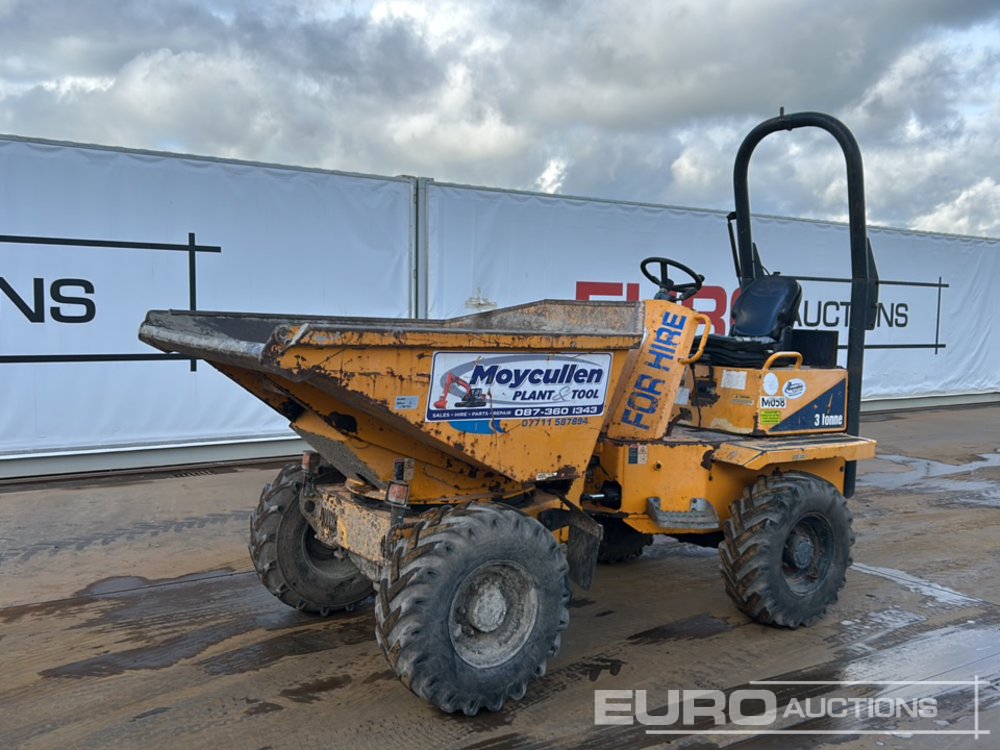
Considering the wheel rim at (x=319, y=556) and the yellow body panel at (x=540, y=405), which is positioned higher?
the yellow body panel at (x=540, y=405)

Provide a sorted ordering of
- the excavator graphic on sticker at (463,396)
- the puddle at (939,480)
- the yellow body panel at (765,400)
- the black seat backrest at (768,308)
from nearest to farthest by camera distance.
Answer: the excavator graphic on sticker at (463,396) < the yellow body panel at (765,400) < the black seat backrest at (768,308) < the puddle at (939,480)

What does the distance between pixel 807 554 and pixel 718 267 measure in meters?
8.09

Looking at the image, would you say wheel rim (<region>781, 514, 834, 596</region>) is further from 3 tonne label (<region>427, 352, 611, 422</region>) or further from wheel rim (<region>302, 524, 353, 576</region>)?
wheel rim (<region>302, 524, 353, 576</region>)

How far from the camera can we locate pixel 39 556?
5.77 m

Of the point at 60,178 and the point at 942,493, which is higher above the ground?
the point at 60,178

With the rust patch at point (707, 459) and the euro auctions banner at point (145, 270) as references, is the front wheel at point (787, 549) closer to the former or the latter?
the rust patch at point (707, 459)

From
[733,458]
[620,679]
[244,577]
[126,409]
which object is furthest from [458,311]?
[620,679]

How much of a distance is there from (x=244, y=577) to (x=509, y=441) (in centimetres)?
257

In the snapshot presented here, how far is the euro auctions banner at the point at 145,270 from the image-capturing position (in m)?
7.95

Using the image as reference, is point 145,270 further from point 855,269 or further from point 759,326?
point 855,269

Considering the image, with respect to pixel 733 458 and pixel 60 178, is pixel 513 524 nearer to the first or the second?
pixel 733 458

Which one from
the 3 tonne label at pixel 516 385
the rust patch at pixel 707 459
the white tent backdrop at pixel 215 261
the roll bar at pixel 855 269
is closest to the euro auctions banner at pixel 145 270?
the white tent backdrop at pixel 215 261

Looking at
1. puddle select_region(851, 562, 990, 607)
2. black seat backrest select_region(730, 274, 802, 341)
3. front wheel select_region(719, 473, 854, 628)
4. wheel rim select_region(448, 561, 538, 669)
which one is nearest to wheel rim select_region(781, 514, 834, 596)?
front wheel select_region(719, 473, 854, 628)

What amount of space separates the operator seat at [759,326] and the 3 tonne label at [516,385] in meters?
1.37
